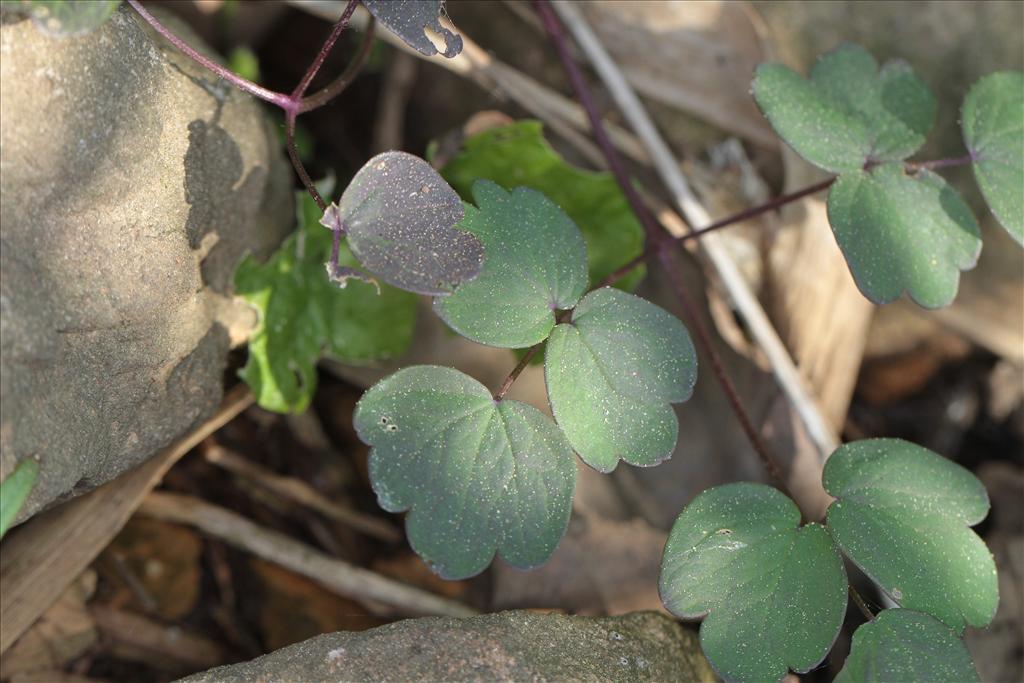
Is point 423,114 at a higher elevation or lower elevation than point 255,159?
lower

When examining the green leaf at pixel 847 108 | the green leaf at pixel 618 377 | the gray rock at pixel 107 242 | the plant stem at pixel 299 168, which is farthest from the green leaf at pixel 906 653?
the gray rock at pixel 107 242

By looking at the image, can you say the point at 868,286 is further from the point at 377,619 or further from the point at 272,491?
the point at 272,491

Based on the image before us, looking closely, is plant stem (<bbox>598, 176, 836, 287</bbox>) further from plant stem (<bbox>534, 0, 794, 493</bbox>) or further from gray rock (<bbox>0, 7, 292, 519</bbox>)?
gray rock (<bbox>0, 7, 292, 519</bbox>)

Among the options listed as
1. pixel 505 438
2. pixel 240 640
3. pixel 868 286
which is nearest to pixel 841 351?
pixel 868 286

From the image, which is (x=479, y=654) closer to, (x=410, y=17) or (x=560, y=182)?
(x=410, y=17)

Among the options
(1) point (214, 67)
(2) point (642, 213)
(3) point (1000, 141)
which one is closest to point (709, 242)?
(2) point (642, 213)

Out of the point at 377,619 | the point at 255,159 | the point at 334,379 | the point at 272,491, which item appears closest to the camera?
the point at 255,159

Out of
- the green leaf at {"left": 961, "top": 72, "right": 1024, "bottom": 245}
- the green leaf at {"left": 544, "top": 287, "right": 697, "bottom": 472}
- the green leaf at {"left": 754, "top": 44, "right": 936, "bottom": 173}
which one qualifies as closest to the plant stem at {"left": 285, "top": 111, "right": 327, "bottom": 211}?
the green leaf at {"left": 544, "top": 287, "right": 697, "bottom": 472}
